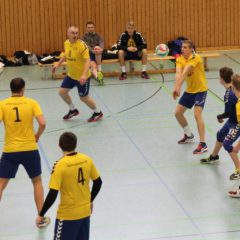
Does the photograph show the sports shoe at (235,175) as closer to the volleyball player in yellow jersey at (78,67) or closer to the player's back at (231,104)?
the player's back at (231,104)

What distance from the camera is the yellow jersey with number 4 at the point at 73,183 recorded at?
707 cm

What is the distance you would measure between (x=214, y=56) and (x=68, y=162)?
12.5 m

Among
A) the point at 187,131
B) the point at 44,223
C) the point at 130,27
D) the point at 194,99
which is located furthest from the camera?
the point at 130,27

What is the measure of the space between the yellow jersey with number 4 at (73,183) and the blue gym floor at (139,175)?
163 centimetres

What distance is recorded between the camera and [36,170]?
8.88m

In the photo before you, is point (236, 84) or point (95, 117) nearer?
point (236, 84)

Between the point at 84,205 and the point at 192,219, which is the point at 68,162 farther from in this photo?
the point at 192,219

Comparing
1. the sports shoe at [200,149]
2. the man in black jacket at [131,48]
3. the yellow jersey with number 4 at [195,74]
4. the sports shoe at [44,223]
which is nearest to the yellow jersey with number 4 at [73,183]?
the sports shoe at [44,223]

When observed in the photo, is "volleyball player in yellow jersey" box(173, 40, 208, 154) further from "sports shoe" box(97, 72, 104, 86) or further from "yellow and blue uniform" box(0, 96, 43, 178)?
"sports shoe" box(97, 72, 104, 86)

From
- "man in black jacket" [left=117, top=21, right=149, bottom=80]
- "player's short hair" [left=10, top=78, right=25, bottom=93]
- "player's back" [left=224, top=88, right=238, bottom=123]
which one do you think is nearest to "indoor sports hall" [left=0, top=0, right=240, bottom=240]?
"man in black jacket" [left=117, top=21, right=149, bottom=80]


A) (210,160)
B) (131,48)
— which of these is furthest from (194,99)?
(131,48)

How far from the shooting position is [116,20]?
21125 millimetres

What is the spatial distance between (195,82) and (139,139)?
169 centimetres

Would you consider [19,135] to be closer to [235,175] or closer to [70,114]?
[235,175]
